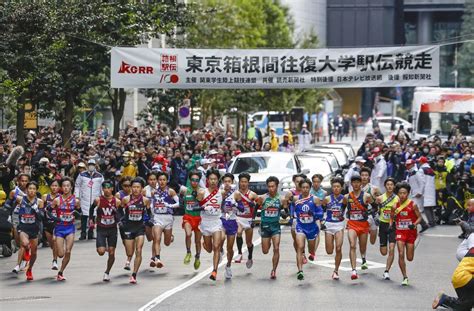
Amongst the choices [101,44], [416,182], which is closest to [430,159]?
[416,182]

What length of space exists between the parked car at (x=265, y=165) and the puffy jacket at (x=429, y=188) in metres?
2.98

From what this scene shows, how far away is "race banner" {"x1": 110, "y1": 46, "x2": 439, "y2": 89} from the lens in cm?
3225

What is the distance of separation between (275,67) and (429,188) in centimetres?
592

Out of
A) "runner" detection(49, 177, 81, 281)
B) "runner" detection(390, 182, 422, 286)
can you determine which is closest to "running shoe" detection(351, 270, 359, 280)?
"runner" detection(390, 182, 422, 286)

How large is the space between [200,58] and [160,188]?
1294 centimetres

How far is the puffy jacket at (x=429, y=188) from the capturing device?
28922mm

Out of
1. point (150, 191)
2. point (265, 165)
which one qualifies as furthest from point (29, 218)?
point (265, 165)

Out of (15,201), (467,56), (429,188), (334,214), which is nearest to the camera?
(334,214)

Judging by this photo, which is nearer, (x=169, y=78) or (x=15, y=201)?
(x=15, y=201)

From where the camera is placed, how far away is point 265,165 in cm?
3044

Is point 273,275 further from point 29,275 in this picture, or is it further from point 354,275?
point 29,275

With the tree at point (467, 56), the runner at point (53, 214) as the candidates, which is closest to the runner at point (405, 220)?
the runner at point (53, 214)

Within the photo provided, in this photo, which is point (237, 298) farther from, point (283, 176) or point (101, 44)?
point (101, 44)

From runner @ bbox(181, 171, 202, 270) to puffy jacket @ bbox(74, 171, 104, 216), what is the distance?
5.66 meters
